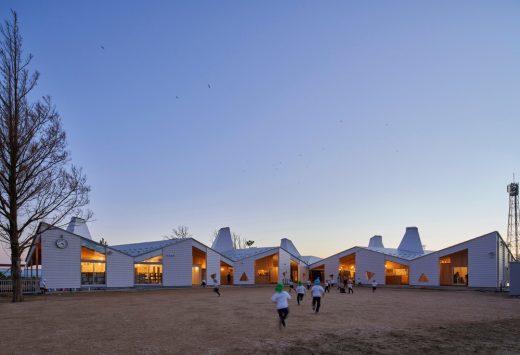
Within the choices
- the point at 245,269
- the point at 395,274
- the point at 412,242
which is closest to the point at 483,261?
the point at 395,274

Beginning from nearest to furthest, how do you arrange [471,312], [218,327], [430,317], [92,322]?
[218,327] < [92,322] < [430,317] < [471,312]

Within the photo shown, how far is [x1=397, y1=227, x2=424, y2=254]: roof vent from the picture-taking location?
57094mm

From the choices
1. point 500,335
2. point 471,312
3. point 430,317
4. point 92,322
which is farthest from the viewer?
point 471,312

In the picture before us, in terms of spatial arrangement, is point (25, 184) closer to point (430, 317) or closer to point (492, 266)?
point (430, 317)

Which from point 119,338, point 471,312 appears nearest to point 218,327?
point 119,338

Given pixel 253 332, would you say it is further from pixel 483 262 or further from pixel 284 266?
pixel 284 266

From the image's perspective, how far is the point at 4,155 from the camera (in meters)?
22.7

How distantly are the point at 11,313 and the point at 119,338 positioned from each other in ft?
28.6

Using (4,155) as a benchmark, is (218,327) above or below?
below

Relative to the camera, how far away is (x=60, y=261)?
108ft

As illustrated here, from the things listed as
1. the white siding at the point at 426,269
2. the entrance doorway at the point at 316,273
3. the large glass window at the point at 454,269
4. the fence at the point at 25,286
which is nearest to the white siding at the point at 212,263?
the entrance doorway at the point at 316,273

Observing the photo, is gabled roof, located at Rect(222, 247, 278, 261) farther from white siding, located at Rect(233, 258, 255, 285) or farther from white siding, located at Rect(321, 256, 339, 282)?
white siding, located at Rect(321, 256, 339, 282)

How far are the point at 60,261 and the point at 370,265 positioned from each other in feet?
106

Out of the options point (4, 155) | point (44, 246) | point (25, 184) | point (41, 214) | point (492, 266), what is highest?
point (4, 155)
